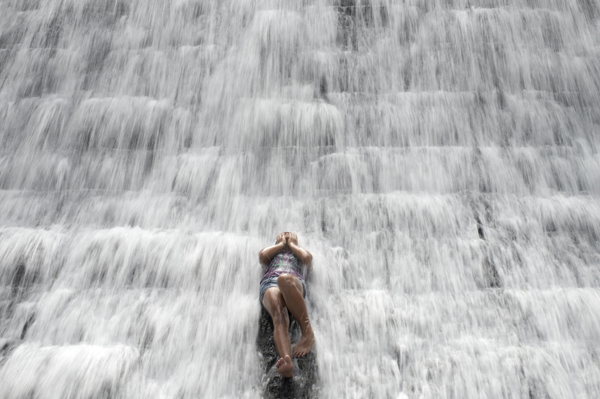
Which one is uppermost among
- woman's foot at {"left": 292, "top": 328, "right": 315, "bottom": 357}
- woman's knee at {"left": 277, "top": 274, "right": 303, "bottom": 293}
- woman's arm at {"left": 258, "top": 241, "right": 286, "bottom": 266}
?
woman's knee at {"left": 277, "top": 274, "right": 303, "bottom": 293}

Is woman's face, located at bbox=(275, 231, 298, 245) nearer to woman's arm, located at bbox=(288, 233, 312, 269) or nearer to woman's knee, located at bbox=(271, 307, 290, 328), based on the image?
woman's arm, located at bbox=(288, 233, 312, 269)

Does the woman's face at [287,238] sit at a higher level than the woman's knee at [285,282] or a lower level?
lower

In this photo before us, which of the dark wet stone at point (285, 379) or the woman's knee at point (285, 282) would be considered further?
the woman's knee at point (285, 282)

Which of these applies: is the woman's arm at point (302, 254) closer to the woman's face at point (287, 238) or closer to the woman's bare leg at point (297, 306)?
the woman's face at point (287, 238)

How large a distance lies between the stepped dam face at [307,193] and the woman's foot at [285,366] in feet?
0.74

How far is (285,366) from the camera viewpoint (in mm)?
3354

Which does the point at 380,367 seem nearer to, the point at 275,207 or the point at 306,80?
the point at 275,207

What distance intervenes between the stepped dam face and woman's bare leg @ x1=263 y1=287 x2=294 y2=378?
0.92ft

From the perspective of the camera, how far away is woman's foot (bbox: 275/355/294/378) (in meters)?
3.36

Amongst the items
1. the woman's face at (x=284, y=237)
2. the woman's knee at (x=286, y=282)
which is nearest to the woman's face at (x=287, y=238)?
the woman's face at (x=284, y=237)

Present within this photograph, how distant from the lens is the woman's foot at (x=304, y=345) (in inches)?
142

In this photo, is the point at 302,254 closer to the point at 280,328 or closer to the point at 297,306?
the point at 297,306

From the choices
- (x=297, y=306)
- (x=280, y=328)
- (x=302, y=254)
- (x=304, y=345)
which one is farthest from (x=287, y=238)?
(x=304, y=345)

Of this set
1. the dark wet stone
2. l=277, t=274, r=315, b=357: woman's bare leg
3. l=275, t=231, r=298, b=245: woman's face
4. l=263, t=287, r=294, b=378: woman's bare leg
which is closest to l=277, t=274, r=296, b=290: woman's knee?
l=277, t=274, r=315, b=357: woman's bare leg
